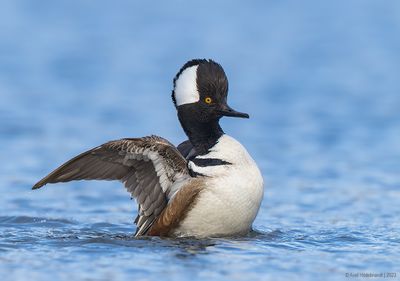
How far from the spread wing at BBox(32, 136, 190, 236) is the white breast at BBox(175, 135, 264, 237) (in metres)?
0.26

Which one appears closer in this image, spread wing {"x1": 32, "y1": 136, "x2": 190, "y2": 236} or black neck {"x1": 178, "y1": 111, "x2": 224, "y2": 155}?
spread wing {"x1": 32, "y1": 136, "x2": 190, "y2": 236}

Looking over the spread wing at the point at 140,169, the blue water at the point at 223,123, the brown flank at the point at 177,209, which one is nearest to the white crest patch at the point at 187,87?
the spread wing at the point at 140,169

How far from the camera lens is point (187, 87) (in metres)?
9.77

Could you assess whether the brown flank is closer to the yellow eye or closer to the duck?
the duck

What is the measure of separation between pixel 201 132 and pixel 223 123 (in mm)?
7606

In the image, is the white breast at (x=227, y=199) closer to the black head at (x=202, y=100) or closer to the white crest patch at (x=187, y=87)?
the black head at (x=202, y=100)

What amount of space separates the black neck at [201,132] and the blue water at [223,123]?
0.97m

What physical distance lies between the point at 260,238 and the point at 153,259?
1436mm

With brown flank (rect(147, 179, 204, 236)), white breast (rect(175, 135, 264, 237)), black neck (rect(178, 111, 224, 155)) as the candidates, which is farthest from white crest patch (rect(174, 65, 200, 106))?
brown flank (rect(147, 179, 204, 236))

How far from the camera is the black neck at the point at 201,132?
32.7 ft

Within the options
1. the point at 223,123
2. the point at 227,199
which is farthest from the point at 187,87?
the point at 223,123

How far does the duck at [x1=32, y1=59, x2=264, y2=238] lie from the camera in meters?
9.52

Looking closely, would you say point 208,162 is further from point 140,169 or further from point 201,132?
point 140,169

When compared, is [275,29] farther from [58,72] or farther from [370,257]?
[370,257]
